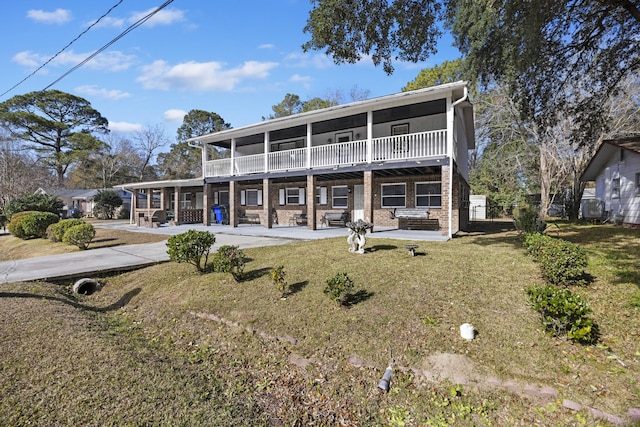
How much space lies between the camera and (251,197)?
20.8 metres

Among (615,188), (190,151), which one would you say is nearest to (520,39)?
(615,188)

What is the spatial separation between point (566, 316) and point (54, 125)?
5354cm

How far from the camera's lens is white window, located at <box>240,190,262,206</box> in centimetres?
2043

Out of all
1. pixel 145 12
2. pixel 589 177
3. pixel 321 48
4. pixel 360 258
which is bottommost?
pixel 360 258

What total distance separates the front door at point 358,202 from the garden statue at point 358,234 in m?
8.09

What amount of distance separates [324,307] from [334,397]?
187 cm

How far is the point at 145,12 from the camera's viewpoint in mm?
7227

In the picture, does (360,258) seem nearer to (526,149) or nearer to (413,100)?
(413,100)

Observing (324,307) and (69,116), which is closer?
(324,307)

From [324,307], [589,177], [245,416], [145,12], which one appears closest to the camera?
[245,416]

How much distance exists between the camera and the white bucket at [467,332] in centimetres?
409

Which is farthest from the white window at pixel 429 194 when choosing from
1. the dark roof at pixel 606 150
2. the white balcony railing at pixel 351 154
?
the dark roof at pixel 606 150

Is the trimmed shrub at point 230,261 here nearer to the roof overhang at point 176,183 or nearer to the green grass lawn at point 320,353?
the green grass lawn at point 320,353

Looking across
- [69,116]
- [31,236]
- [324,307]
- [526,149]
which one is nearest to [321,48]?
[324,307]
